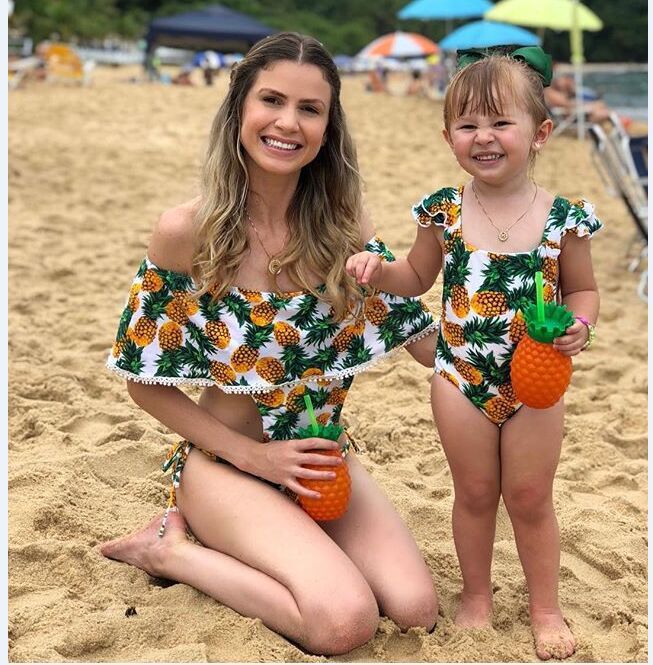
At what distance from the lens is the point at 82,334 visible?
15.5ft

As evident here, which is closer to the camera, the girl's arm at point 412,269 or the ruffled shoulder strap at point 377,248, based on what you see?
the girl's arm at point 412,269

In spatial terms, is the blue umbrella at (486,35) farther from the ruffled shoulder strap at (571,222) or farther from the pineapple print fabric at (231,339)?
the ruffled shoulder strap at (571,222)

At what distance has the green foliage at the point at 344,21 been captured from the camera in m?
37.3

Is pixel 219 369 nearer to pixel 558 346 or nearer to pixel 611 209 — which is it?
pixel 558 346

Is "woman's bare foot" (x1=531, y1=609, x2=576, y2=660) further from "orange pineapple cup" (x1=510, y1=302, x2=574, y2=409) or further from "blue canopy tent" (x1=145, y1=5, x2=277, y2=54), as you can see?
"blue canopy tent" (x1=145, y1=5, x2=277, y2=54)

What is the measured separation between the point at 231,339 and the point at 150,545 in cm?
61

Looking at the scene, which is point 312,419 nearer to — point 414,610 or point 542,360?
point 414,610

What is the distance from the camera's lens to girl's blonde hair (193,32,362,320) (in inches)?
102

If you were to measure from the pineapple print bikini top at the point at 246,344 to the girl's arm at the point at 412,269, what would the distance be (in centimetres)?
21

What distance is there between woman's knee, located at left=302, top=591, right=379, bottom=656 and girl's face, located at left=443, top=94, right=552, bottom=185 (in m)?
1.08

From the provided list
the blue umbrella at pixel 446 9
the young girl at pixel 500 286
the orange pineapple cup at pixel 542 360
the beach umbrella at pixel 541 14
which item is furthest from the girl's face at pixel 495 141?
the blue umbrella at pixel 446 9

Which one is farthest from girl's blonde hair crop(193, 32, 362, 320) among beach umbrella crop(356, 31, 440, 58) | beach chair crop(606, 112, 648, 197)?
beach umbrella crop(356, 31, 440, 58)

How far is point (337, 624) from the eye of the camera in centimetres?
236

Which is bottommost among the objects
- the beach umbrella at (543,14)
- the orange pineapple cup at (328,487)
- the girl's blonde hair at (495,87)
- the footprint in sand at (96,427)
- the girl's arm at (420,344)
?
the footprint in sand at (96,427)
